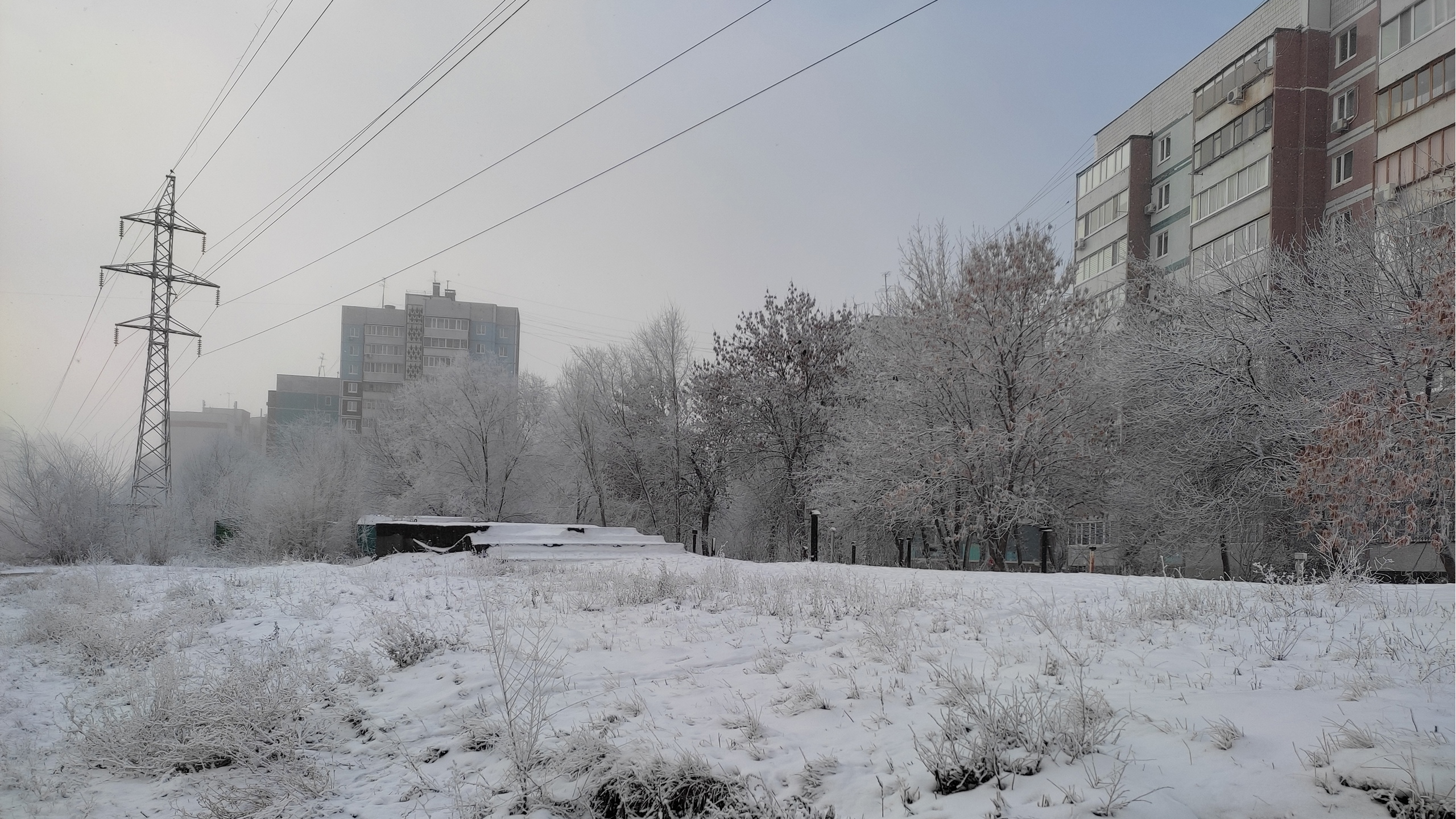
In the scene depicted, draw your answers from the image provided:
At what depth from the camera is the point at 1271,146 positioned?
2200 cm

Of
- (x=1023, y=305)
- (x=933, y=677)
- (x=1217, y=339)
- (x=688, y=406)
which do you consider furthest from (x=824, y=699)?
(x=688, y=406)

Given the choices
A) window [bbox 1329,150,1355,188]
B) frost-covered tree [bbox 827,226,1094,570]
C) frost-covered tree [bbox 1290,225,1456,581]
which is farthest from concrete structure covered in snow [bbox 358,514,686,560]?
window [bbox 1329,150,1355,188]

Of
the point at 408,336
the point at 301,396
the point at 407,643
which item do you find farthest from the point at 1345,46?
the point at 301,396

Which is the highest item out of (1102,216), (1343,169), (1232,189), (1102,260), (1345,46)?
(1102,216)

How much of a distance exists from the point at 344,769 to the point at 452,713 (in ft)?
2.38

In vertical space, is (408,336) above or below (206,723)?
above

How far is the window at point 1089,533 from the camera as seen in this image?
2134 cm

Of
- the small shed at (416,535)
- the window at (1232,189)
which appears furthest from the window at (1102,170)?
the small shed at (416,535)

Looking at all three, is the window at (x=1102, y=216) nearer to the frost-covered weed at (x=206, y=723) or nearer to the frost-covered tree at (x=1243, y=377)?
the frost-covered tree at (x=1243, y=377)

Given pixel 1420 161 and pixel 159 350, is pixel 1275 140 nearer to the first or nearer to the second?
pixel 1420 161

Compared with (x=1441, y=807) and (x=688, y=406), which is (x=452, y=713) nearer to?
(x=1441, y=807)

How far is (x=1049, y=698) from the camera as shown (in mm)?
4262

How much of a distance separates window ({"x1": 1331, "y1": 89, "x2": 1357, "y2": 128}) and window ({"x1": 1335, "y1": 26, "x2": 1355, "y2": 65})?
0.55 meters

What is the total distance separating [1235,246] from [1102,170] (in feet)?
43.0
